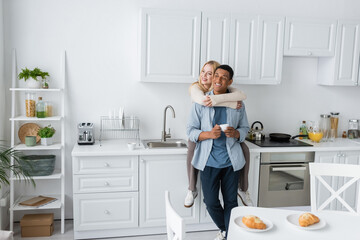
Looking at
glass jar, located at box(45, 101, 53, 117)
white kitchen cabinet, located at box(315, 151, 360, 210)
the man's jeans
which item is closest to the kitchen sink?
the man's jeans

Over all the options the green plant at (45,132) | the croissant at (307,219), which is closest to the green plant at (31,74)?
the green plant at (45,132)

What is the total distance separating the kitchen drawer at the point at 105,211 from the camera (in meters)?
3.13

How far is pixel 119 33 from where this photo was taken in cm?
348

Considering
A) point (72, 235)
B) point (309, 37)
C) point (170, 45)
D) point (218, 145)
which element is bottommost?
point (72, 235)

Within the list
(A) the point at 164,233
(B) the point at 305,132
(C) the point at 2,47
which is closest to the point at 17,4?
(C) the point at 2,47

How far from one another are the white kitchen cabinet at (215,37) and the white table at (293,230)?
1738 millimetres

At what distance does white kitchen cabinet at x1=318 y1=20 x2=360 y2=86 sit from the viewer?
3615 mm

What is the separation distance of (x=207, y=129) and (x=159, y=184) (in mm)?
685

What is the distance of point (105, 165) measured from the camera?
10.2ft

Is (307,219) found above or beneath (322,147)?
beneath

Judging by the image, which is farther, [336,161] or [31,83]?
[336,161]

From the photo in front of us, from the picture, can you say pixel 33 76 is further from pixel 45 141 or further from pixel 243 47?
pixel 243 47

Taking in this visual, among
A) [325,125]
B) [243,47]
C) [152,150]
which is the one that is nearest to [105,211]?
[152,150]

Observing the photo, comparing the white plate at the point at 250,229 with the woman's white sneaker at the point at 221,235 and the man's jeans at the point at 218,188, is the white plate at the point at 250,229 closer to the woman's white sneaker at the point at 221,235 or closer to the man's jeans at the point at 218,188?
the man's jeans at the point at 218,188
